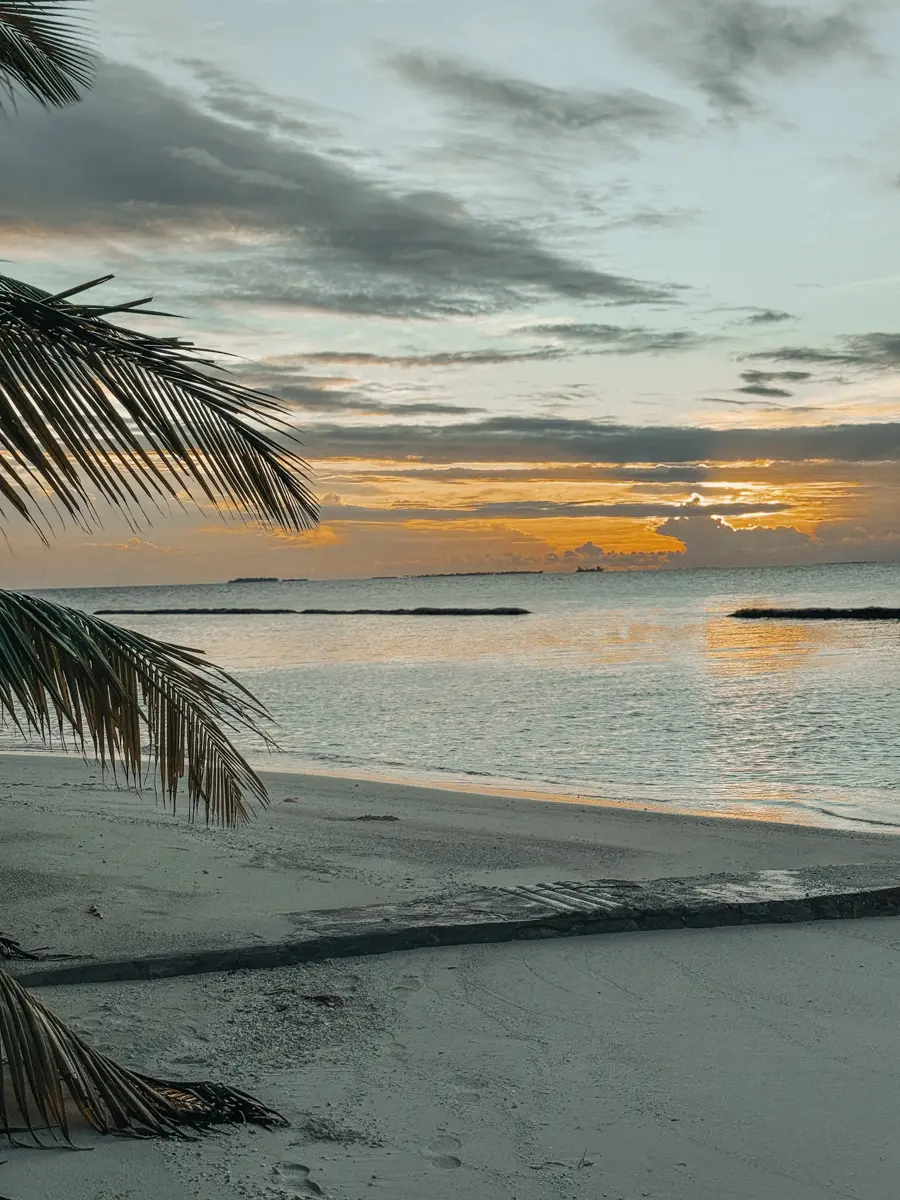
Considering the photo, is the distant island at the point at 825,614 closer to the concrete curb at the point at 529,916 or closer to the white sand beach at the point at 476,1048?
the concrete curb at the point at 529,916

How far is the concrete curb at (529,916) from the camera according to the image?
17.4 feet

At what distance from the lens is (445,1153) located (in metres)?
3.72

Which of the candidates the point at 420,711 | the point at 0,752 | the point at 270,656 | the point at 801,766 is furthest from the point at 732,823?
the point at 270,656

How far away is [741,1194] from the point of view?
352 centimetres


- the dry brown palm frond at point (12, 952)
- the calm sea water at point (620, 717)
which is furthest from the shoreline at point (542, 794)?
the dry brown palm frond at point (12, 952)

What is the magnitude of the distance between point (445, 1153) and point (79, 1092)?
48.0 inches

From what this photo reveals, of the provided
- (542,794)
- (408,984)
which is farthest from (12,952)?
(542,794)

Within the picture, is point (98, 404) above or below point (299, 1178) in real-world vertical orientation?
above

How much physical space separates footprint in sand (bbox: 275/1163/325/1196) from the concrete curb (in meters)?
1.86

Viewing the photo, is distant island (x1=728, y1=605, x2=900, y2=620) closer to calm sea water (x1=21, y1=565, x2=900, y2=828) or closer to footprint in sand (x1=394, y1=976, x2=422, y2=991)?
calm sea water (x1=21, y1=565, x2=900, y2=828)

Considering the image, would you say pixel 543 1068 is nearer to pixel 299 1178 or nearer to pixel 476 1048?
pixel 476 1048

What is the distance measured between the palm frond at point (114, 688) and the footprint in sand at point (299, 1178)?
1.30 m

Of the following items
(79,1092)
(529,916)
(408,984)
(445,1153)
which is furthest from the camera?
(529,916)

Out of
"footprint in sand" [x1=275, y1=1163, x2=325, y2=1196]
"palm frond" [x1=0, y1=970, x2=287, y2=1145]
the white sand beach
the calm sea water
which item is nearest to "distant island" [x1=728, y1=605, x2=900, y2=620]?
the calm sea water
